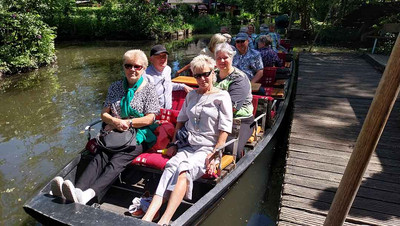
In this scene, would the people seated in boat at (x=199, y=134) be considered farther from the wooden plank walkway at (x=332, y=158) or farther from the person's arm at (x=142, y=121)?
the wooden plank walkway at (x=332, y=158)

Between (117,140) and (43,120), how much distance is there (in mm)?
4655

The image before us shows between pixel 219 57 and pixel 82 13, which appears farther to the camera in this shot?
pixel 82 13

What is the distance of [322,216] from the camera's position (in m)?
3.16

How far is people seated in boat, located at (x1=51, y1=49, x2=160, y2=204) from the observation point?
3.30 metres

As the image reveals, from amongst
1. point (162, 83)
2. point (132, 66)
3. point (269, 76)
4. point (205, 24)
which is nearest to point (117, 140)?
point (132, 66)

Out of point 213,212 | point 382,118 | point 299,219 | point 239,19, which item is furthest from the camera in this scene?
point 239,19

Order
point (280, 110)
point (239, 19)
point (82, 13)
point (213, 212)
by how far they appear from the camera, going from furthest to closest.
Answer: point (239, 19) → point (82, 13) → point (280, 110) → point (213, 212)

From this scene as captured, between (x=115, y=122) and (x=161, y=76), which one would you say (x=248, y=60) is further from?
(x=115, y=122)

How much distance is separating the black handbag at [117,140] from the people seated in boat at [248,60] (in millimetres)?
2848

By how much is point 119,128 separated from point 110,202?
87 centimetres

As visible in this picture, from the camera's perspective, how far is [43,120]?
719 centimetres

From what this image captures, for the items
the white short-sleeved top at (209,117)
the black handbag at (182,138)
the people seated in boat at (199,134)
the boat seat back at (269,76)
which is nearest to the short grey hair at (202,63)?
the people seated in boat at (199,134)

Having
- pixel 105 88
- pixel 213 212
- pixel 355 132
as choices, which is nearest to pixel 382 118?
pixel 213 212

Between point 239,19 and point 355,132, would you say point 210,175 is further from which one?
point 239,19
